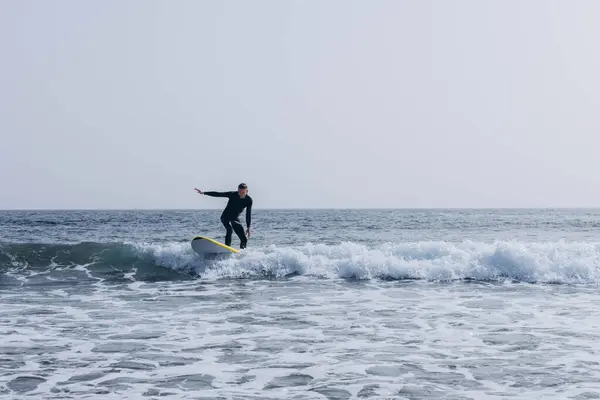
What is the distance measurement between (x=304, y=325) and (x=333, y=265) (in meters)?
8.53

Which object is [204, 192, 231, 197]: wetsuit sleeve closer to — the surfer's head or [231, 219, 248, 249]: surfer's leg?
A: the surfer's head

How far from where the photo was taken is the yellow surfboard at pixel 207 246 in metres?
17.8

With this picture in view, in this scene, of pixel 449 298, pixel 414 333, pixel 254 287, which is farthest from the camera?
pixel 254 287

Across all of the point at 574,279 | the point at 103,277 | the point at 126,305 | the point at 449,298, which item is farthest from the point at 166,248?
the point at 574,279

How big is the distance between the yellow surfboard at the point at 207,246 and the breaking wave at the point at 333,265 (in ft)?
1.13

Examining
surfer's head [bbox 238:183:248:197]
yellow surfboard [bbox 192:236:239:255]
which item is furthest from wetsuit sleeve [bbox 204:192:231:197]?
yellow surfboard [bbox 192:236:239:255]

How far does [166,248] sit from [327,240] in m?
9.79

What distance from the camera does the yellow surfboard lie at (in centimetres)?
1785

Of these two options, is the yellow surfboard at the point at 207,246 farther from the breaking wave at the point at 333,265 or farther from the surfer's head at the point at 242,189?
the surfer's head at the point at 242,189

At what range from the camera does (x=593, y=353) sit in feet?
25.2

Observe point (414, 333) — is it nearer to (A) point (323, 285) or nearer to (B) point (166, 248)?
(A) point (323, 285)

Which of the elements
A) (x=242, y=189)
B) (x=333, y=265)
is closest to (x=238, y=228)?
(x=242, y=189)

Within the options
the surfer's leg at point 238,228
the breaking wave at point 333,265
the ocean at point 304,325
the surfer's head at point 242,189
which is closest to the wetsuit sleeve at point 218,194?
the surfer's head at point 242,189

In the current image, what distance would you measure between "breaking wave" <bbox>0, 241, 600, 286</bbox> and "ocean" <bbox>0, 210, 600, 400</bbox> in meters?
0.06
